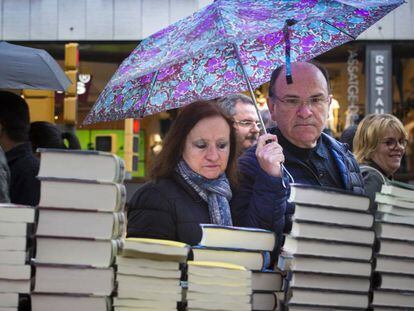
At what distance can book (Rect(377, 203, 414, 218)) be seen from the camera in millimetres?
3324

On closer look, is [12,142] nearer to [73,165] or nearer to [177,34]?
[177,34]

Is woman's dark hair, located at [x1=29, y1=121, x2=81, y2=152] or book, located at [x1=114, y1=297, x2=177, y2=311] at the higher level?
woman's dark hair, located at [x1=29, y1=121, x2=81, y2=152]

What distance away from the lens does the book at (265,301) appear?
3227 mm

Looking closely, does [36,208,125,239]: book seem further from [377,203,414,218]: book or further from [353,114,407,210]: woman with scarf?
[353,114,407,210]: woman with scarf

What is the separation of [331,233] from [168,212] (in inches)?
52.0

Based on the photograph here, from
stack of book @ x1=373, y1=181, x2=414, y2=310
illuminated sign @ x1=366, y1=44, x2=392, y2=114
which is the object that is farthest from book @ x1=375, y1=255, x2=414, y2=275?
illuminated sign @ x1=366, y1=44, x2=392, y2=114

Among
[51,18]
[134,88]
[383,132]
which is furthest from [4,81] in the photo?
[51,18]

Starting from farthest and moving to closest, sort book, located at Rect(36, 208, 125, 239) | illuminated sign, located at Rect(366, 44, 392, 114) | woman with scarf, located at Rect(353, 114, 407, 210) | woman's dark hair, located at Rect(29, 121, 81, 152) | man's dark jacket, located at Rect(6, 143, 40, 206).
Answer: illuminated sign, located at Rect(366, 44, 392, 114), woman's dark hair, located at Rect(29, 121, 81, 152), woman with scarf, located at Rect(353, 114, 407, 210), man's dark jacket, located at Rect(6, 143, 40, 206), book, located at Rect(36, 208, 125, 239)

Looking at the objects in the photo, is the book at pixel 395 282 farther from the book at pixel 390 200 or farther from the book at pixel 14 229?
the book at pixel 14 229

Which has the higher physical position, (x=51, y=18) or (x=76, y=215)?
(x=51, y=18)

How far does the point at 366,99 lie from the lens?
21531mm

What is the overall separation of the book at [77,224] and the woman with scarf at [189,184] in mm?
1287

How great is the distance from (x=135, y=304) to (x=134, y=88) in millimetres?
2425

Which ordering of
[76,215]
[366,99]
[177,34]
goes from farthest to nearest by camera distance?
[366,99] → [177,34] → [76,215]
